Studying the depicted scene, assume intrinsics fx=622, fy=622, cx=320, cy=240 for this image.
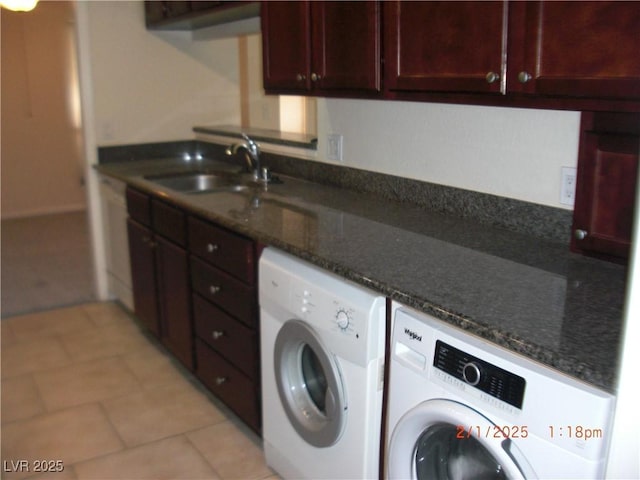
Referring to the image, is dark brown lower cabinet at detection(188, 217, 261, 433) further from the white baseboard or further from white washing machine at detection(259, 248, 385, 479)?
the white baseboard

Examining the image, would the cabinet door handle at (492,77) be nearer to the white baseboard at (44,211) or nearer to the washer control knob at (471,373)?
the washer control knob at (471,373)

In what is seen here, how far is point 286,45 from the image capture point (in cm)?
Result: 242

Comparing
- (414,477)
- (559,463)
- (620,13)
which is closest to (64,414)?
(414,477)

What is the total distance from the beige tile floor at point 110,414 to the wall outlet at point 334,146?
1.23 meters

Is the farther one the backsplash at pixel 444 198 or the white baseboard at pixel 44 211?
the white baseboard at pixel 44 211

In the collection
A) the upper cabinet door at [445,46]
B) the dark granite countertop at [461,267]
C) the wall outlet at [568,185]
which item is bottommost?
the dark granite countertop at [461,267]

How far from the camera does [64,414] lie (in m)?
2.69

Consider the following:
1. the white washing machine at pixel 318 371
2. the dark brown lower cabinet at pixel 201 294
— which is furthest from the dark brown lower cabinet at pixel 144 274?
the white washing machine at pixel 318 371

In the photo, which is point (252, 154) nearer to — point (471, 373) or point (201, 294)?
point (201, 294)

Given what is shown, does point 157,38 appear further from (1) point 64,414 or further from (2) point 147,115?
(1) point 64,414

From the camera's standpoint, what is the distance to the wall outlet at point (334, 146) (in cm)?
282

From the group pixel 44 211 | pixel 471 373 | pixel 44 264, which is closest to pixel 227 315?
pixel 471 373

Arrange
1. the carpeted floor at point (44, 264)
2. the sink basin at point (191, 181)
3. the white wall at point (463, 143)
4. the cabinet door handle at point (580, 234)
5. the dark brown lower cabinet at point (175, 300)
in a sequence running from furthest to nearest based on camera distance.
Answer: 1. the carpeted floor at point (44, 264)
2. the sink basin at point (191, 181)
3. the dark brown lower cabinet at point (175, 300)
4. the white wall at point (463, 143)
5. the cabinet door handle at point (580, 234)
